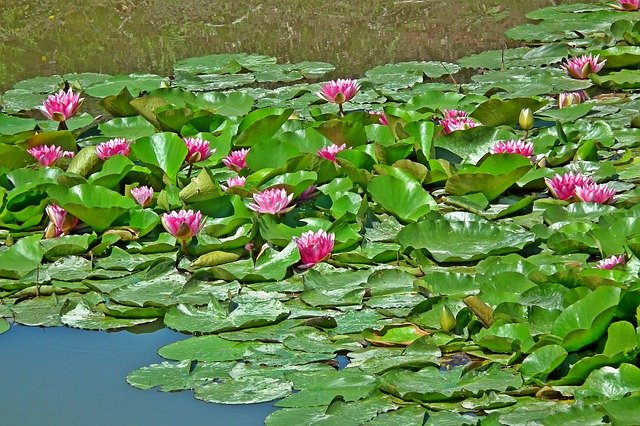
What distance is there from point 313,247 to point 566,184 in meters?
1.01

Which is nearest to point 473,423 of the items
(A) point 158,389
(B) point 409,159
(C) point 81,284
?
(A) point 158,389

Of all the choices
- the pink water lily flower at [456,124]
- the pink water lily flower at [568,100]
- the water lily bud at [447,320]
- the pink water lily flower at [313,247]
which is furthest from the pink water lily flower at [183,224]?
the pink water lily flower at [568,100]

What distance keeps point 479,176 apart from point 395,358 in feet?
3.92

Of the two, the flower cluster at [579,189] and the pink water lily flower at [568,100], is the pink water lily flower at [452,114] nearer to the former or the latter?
the pink water lily flower at [568,100]

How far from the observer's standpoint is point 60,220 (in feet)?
13.2

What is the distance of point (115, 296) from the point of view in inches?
139

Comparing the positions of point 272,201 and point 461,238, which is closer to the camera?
point 461,238

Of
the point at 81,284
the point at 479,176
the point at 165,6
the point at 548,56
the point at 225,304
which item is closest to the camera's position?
the point at 225,304

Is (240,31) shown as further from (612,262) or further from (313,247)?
(612,262)

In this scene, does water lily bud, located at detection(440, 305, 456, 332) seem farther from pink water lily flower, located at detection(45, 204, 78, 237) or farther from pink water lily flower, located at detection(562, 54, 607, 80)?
pink water lily flower, located at detection(562, 54, 607, 80)

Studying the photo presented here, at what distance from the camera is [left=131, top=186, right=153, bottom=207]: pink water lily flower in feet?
13.7

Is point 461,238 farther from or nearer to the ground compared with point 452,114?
nearer to the ground

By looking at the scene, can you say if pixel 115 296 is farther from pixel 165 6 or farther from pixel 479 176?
pixel 165 6

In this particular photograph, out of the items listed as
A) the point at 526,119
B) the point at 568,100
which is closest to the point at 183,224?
the point at 526,119
